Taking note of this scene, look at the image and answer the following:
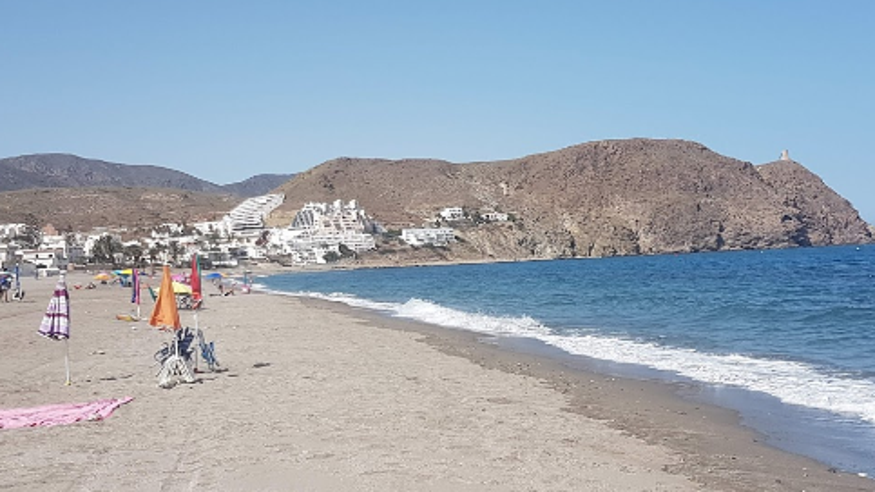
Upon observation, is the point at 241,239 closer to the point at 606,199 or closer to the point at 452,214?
the point at 452,214

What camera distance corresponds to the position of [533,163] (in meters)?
168

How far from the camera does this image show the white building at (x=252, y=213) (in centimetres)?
14875

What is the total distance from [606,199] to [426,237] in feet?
122

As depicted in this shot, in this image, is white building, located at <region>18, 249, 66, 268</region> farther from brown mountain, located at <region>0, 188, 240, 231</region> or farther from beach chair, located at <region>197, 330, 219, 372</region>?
beach chair, located at <region>197, 330, 219, 372</region>

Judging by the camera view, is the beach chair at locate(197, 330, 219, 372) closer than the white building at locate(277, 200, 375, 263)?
Yes

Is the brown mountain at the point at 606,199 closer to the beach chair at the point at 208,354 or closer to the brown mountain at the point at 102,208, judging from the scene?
the brown mountain at the point at 102,208

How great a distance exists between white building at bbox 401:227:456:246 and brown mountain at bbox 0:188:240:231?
1669 inches

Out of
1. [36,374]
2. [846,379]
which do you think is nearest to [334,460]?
[36,374]

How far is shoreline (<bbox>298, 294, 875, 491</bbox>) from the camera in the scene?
283 inches

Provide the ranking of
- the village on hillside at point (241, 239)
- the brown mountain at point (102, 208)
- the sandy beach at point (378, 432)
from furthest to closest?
the brown mountain at point (102, 208), the village on hillside at point (241, 239), the sandy beach at point (378, 432)

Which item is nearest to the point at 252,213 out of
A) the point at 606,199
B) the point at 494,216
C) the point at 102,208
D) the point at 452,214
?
the point at 102,208

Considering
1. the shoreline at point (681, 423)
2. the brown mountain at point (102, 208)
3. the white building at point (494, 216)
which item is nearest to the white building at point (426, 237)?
the white building at point (494, 216)

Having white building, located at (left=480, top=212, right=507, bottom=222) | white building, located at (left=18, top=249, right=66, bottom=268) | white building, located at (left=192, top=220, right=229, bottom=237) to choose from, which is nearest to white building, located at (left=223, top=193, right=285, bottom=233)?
white building, located at (left=192, top=220, right=229, bottom=237)

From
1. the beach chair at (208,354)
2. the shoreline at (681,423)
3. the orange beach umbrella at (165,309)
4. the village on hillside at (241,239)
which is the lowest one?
the shoreline at (681,423)
